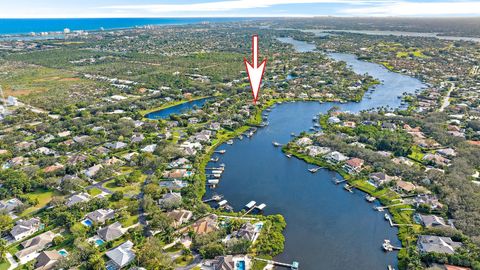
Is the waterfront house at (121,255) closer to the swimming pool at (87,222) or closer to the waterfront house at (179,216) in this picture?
the waterfront house at (179,216)

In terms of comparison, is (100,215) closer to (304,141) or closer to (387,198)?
(387,198)

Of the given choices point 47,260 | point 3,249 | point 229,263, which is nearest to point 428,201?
point 229,263

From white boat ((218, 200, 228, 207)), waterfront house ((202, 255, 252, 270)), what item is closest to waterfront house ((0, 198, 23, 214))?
white boat ((218, 200, 228, 207))

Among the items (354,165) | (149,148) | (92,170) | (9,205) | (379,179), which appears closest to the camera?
(9,205)

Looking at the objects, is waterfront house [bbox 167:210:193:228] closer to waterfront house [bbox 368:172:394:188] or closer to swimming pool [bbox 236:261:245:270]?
swimming pool [bbox 236:261:245:270]

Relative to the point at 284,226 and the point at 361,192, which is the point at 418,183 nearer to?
the point at 361,192

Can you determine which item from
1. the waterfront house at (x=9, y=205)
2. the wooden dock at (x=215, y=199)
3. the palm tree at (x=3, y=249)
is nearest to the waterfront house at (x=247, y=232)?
the wooden dock at (x=215, y=199)
